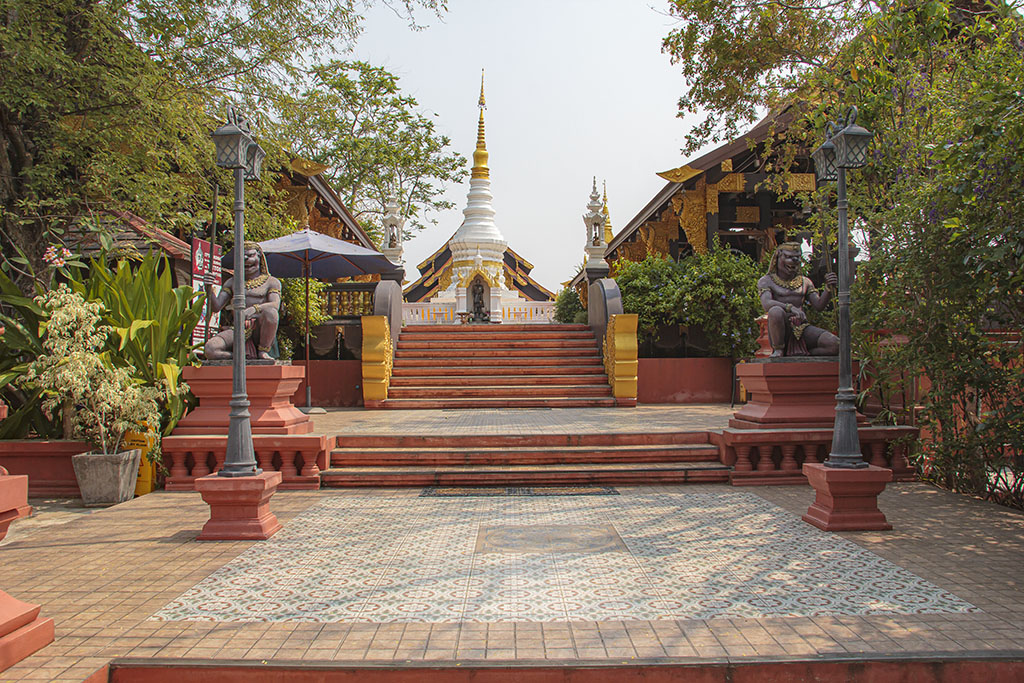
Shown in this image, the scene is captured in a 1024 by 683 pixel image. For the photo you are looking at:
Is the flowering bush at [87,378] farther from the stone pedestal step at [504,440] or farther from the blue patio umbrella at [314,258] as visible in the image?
the blue patio umbrella at [314,258]

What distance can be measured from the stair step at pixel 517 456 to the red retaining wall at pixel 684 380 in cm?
509

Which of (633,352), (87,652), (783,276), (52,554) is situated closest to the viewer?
(87,652)

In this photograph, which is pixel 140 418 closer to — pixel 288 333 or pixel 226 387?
pixel 226 387

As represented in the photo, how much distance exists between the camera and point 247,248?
6.46 metres

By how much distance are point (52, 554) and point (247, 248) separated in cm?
315

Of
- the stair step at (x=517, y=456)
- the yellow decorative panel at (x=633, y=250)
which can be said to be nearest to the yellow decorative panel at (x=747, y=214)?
the yellow decorative panel at (x=633, y=250)

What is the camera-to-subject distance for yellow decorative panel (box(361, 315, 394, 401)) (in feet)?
35.3

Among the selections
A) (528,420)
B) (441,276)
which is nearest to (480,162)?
(441,276)

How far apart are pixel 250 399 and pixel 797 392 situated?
16.9 ft

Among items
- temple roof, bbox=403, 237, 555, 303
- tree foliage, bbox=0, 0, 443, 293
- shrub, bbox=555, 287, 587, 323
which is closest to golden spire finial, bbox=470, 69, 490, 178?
temple roof, bbox=403, 237, 555, 303

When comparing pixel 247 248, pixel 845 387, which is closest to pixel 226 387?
pixel 247 248

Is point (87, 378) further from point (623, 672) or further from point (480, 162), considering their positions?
point (480, 162)

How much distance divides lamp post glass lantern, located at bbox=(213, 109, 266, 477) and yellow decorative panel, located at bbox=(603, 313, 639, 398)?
274 inches

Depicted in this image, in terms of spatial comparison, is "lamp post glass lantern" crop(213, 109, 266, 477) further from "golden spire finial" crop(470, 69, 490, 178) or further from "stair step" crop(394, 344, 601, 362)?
"golden spire finial" crop(470, 69, 490, 178)
